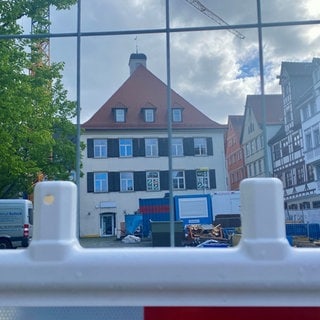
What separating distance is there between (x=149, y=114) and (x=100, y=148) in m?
4.47

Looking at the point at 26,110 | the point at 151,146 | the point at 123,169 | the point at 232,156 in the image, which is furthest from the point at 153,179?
the point at 26,110

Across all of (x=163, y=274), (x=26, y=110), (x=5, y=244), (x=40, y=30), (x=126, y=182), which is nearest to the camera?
(x=163, y=274)

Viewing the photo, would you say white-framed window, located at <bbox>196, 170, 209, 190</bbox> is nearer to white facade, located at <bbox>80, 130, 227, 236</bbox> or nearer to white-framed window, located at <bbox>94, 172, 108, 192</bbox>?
white facade, located at <bbox>80, 130, 227, 236</bbox>

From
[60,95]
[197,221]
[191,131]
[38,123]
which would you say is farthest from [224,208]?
[38,123]

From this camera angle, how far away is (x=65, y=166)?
19.6 metres

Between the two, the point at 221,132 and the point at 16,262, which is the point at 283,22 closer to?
the point at 16,262

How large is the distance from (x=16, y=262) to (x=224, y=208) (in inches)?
1030

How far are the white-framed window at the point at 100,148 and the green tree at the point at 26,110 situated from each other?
469 inches

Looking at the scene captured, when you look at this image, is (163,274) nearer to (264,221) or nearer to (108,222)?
(264,221)

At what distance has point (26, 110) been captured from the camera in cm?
1341

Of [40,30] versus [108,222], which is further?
[108,222]

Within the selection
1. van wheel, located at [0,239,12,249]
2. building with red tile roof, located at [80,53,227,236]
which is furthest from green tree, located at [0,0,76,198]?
building with red tile roof, located at [80,53,227,236]

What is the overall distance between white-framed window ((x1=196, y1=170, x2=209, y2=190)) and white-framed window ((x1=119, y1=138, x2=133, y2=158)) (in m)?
5.20

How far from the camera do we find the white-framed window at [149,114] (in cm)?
3033
